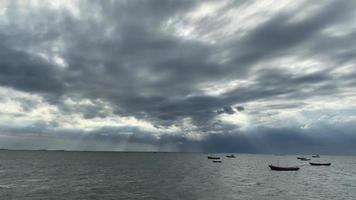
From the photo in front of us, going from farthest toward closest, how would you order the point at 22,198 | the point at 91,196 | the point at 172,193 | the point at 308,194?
1. the point at 308,194
2. the point at 172,193
3. the point at 91,196
4. the point at 22,198

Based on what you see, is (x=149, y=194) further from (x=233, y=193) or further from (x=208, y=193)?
(x=233, y=193)

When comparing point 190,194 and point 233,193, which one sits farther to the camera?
point 233,193

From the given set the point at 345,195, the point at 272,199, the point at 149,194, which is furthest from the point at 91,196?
the point at 345,195

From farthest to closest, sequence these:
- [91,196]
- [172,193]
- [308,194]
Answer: [308,194], [172,193], [91,196]

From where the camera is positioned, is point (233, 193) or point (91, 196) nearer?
point (91, 196)

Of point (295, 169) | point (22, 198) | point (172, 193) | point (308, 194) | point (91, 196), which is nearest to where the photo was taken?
point (22, 198)

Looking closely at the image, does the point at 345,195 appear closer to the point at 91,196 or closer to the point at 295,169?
the point at 91,196

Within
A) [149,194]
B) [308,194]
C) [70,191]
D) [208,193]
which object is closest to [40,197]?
[70,191]

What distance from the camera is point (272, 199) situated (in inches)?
2707

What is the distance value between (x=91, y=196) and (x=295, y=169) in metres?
130

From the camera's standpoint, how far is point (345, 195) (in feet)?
Answer: 262

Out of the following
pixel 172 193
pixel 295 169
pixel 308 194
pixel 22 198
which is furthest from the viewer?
pixel 295 169

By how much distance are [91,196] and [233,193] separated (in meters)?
35.3

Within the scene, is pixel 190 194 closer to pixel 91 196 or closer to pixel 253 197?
pixel 253 197
